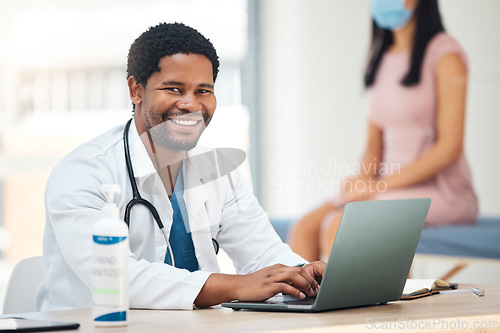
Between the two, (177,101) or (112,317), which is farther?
(177,101)

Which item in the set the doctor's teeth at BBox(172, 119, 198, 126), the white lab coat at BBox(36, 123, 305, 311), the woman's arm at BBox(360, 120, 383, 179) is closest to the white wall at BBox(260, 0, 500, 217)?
the woman's arm at BBox(360, 120, 383, 179)

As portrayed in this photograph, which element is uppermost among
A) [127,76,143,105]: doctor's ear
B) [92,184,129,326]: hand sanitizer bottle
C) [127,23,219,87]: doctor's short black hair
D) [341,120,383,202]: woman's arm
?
[127,23,219,87]: doctor's short black hair

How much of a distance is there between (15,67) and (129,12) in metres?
0.67

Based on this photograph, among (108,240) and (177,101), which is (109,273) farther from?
(177,101)

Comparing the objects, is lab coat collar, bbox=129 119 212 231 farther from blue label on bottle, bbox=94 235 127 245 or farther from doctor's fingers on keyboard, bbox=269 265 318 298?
blue label on bottle, bbox=94 235 127 245

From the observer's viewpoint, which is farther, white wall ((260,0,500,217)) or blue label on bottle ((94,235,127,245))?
white wall ((260,0,500,217))

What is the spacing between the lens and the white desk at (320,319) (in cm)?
89

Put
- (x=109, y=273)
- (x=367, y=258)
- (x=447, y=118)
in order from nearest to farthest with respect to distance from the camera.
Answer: (x=109, y=273), (x=367, y=258), (x=447, y=118)

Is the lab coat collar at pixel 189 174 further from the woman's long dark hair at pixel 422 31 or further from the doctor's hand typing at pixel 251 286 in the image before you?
the woman's long dark hair at pixel 422 31

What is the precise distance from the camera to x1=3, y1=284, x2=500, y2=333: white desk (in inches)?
35.2

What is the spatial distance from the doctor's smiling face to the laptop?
497 mm

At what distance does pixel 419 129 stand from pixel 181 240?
2040 mm

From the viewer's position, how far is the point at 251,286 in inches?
44.8

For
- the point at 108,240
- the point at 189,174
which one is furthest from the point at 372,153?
the point at 108,240
